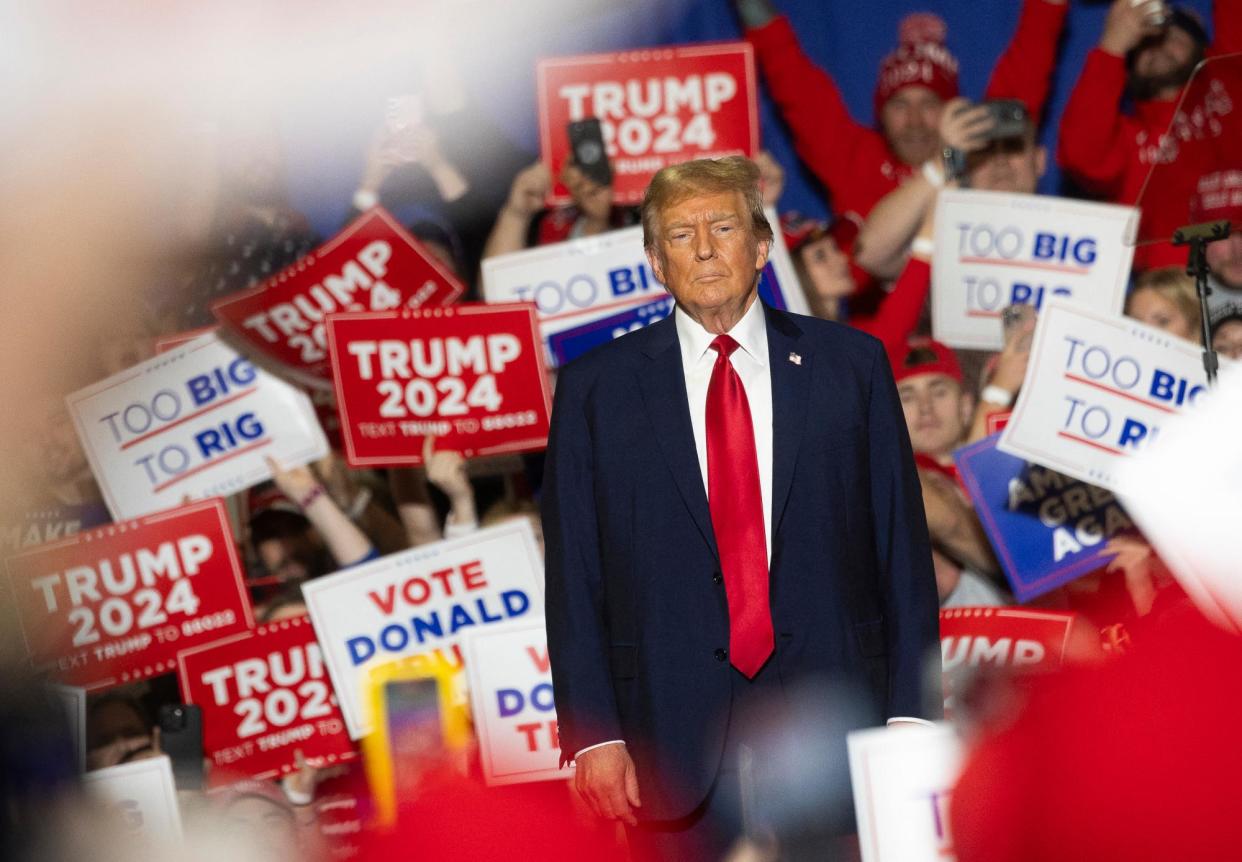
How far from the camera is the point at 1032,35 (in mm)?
4633

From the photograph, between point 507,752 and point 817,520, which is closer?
point 817,520

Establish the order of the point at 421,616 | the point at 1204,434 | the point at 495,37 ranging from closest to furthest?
the point at 1204,434, the point at 421,616, the point at 495,37

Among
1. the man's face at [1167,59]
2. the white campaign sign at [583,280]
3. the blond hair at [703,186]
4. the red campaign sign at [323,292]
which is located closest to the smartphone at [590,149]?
the white campaign sign at [583,280]

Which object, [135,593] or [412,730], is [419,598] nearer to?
[412,730]

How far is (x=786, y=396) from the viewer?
2.00 m

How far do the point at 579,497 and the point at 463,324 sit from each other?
63.0 inches

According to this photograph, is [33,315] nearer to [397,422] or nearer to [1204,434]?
[397,422]

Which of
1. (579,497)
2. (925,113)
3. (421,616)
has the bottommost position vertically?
(421,616)

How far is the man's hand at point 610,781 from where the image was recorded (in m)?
1.96

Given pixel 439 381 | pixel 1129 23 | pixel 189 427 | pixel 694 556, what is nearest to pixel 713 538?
pixel 694 556

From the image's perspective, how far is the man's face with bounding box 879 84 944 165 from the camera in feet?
15.0

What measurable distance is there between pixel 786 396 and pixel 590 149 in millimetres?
2229

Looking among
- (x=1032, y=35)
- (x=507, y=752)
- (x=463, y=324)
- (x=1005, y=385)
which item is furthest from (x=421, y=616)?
(x=1032, y=35)

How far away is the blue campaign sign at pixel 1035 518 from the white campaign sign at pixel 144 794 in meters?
1.70
